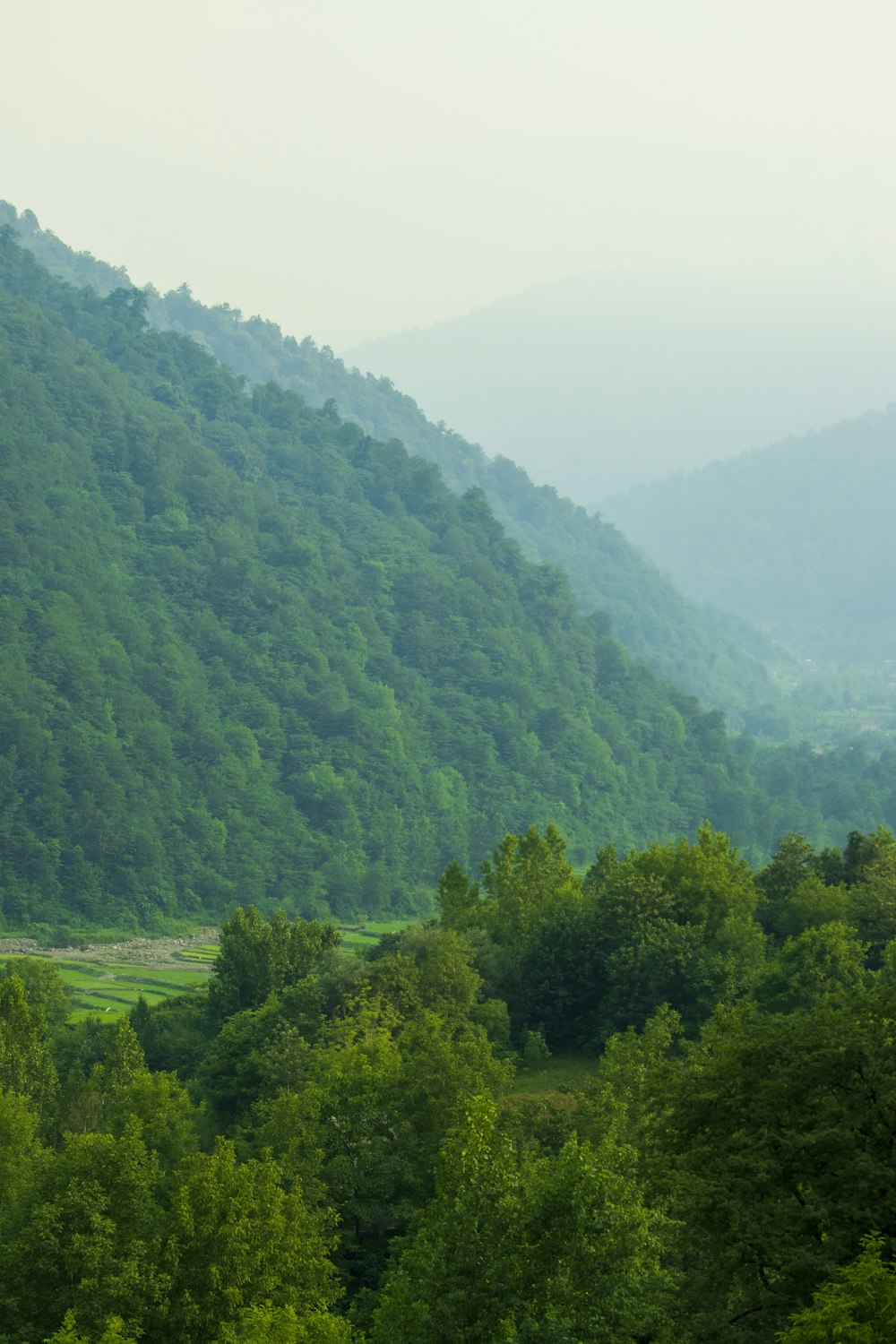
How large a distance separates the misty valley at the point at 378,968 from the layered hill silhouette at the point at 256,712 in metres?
0.48

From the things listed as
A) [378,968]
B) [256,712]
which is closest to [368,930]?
[256,712]

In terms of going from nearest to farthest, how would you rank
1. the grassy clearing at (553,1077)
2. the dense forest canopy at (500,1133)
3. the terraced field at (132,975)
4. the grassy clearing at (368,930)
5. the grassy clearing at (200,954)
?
the dense forest canopy at (500,1133), the grassy clearing at (553,1077), the terraced field at (132,975), the grassy clearing at (200,954), the grassy clearing at (368,930)

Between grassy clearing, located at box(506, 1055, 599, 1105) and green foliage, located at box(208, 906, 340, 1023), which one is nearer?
grassy clearing, located at box(506, 1055, 599, 1105)

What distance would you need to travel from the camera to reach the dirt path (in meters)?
114

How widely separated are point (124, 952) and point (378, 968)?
5882 centimetres

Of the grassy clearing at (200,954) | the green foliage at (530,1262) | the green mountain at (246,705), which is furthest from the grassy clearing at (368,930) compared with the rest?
the green foliage at (530,1262)

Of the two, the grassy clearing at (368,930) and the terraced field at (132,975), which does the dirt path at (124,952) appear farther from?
the grassy clearing at (368,930)

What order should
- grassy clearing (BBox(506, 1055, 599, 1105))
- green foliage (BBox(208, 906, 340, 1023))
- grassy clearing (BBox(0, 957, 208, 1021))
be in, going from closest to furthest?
1. grassy clearing (BBox(506, 1055, 599, 1105))
2. green foliage (BBox(208, 906, 340, 1023))
3. grassy clearing (BBox(0, 957, 208, 1021))

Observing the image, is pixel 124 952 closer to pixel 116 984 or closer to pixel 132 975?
pixel 132 975

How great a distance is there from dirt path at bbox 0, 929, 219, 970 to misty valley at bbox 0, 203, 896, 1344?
76 centimetres

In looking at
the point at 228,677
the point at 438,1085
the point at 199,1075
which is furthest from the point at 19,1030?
the point at 228,677

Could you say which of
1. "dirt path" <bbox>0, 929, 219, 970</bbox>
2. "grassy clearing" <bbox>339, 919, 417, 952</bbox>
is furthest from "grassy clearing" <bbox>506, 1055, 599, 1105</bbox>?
"grassy clearing" <bbox>339, 919, 417, 952</bbox>

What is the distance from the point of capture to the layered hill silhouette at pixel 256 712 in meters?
140

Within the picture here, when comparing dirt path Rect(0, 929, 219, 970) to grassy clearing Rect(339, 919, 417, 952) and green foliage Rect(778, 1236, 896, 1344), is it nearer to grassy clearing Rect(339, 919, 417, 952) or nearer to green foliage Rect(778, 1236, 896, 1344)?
grassy clearing Rect(339, 919, 417, 952)
